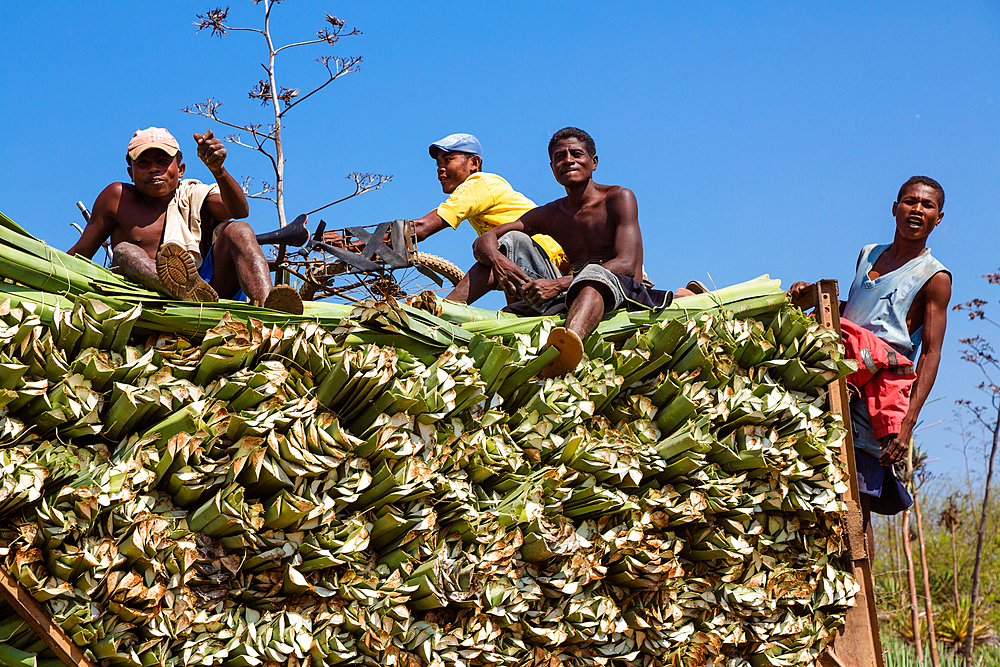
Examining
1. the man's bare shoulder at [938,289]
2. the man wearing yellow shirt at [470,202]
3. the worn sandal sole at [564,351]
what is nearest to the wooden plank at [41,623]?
the worn sandal sole at [564,351]

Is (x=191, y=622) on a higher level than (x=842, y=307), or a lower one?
lower

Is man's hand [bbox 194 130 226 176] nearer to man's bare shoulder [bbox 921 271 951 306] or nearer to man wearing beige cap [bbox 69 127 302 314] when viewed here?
man wearing beige cap [bbox 69 127 302 314]

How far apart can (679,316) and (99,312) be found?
2.13 metres

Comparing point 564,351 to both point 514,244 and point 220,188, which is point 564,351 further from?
point 220,188

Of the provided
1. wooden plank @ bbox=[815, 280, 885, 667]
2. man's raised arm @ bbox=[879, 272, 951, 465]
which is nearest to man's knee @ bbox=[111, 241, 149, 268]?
wooden plank @ bbox=[815, 280, 885, 667]

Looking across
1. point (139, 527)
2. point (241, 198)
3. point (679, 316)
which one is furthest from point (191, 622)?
point (679, 316)

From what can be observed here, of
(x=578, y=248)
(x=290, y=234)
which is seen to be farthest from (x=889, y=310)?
(x=290, y=234)

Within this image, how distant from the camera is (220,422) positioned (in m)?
2.71

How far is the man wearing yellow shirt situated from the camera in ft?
13.4

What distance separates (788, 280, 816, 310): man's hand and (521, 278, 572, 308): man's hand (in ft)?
3.25

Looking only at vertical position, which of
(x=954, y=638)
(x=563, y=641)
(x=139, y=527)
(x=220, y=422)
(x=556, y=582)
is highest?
(x=220, y=422)

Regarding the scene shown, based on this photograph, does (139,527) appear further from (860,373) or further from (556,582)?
(860,373)

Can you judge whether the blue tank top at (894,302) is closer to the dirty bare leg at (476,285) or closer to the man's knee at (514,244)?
the man's knee at (514,244)

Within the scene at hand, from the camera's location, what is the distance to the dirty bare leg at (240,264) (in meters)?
3.23
